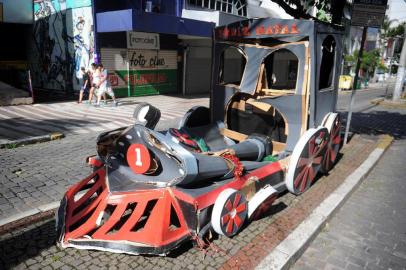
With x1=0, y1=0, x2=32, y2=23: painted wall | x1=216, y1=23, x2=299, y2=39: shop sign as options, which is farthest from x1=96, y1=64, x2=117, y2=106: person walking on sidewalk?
x1=216, y1=23, x2=299, y2=39: shop sign

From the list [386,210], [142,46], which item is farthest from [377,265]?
[142,46]

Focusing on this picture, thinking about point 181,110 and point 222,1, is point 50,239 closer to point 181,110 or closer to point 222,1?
point 181,110

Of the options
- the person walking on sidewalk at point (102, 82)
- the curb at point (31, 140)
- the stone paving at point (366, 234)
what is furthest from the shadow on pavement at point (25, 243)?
the person walking on sidewalk at point (102, 82)

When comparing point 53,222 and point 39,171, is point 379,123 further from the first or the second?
point 53,222

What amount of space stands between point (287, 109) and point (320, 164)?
113 centimetres

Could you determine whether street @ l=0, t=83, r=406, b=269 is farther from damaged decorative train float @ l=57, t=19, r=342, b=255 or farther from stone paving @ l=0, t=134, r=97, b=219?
damaged decorative train float @ l=57, t=19, r=342, b=255

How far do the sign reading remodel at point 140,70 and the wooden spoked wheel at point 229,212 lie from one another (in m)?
12.1

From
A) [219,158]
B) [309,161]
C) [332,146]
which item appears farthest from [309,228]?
[332,146]

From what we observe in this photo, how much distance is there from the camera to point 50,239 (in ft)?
11.3

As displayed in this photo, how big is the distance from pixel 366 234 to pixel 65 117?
9028 millimetres

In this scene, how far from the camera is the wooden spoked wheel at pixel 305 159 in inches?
176

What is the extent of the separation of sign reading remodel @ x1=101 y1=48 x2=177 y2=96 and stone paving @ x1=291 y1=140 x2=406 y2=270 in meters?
11.8

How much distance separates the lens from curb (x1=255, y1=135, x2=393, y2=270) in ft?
10.5

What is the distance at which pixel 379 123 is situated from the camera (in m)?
11.4
